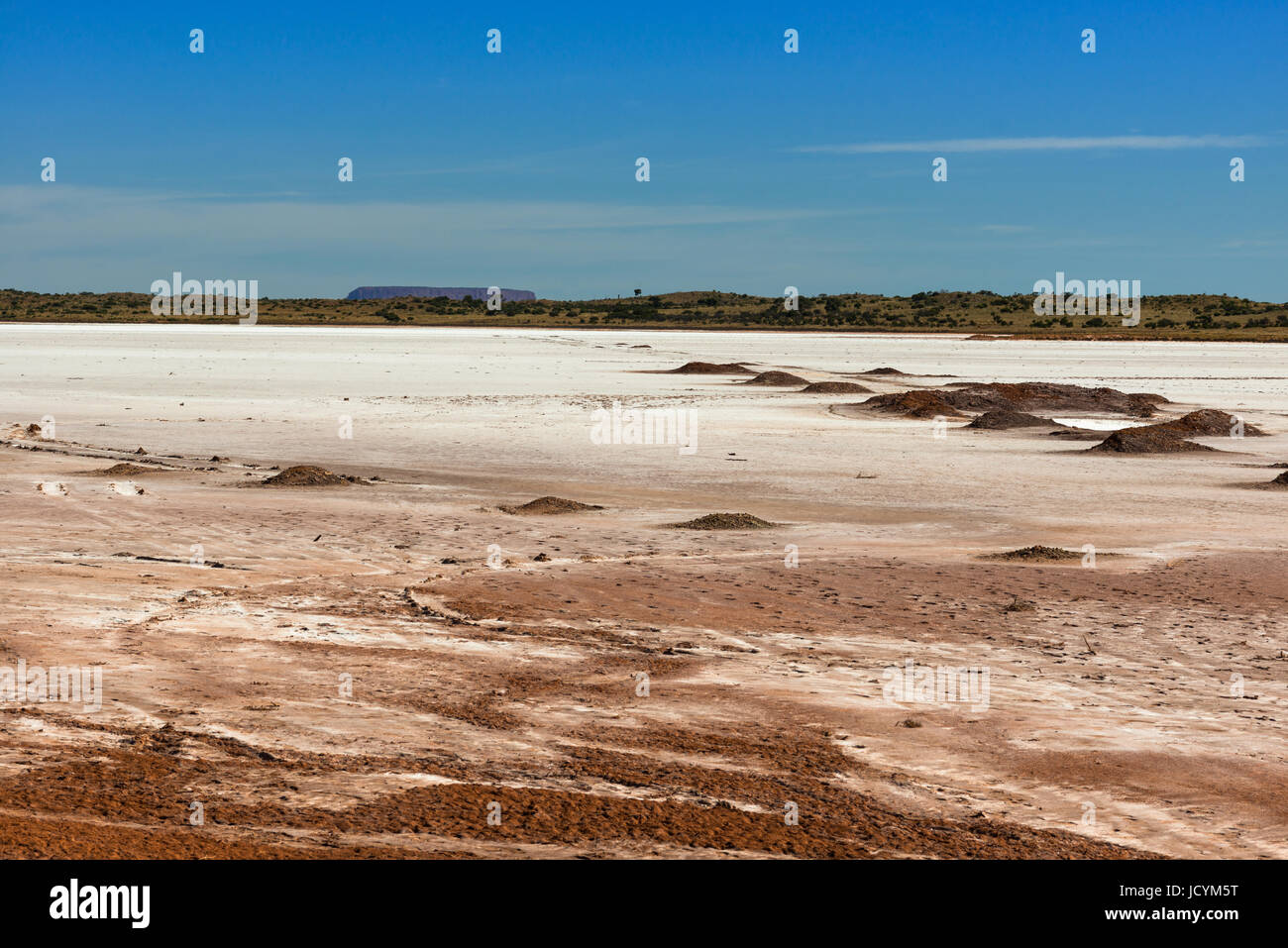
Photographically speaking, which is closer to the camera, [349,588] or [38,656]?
[38,656]

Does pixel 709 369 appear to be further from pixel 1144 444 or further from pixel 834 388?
pixel 1144 444

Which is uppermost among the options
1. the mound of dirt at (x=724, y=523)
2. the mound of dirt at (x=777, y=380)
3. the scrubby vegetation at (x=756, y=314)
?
the scrubby vegetation at (x=756, y=314)

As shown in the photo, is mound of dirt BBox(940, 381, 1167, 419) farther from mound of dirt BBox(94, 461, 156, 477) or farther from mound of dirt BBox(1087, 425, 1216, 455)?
mound of dirt BBox(94, 461, 156, 477)

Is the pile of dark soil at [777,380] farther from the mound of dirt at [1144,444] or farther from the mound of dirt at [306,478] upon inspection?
the mound of dirt at [306,478]

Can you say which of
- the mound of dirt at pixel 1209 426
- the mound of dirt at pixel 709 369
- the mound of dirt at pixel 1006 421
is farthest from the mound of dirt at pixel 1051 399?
the mound of dirt at pixel 709 369

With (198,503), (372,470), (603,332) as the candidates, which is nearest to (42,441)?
(372,470)

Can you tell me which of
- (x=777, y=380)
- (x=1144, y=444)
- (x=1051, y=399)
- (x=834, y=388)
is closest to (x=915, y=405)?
(x=1051, y=399)

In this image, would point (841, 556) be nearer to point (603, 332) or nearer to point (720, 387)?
point (720, 387)
